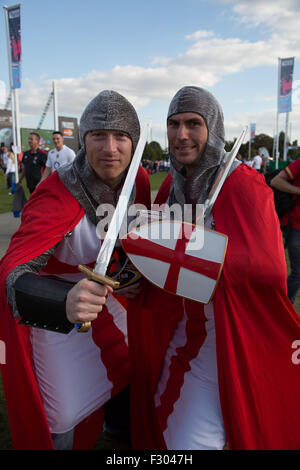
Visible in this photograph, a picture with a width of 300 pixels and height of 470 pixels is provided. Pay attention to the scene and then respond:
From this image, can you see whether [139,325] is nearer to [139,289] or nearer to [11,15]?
[139,289]

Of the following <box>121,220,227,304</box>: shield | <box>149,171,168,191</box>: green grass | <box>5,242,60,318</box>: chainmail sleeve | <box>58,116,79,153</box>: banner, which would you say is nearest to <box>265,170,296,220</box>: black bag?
<box>121,220,227,304</box>: shield

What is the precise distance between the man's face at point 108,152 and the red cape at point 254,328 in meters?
0.47

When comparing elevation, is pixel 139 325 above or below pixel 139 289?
below

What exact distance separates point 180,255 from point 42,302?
1.66ft

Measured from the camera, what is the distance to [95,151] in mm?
1632

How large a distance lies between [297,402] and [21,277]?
45.1 inches

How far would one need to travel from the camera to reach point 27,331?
5.41 ft

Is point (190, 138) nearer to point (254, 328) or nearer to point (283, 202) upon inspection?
point (254, 328)

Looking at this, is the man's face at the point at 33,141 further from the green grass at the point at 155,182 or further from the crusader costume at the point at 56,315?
the green grass at the point at 155,182

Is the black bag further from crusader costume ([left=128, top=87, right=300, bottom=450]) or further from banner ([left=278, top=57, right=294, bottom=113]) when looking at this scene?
banner ([left=278, top=57, right=294, bottom=113])

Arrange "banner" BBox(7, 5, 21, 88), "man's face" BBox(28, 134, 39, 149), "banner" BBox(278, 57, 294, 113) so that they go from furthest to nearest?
"banner" BBox(278, 57, 294, 113), "banner" BBox(7, 5, 21, 88), "man's face" BBox(28, 134, 39, 149)

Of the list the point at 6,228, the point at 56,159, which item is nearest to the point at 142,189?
the point at 56,159

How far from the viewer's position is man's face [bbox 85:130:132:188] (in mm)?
1610

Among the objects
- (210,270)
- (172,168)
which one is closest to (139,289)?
(210,270)
